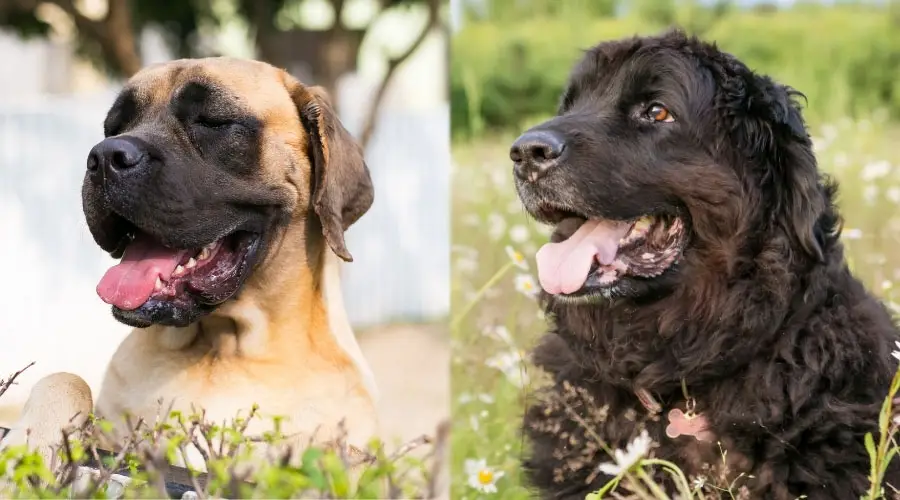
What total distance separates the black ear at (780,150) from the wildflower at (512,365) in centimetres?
111

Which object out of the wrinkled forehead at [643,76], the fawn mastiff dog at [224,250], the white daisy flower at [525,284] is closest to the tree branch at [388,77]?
the white daisy flower at [525,284]

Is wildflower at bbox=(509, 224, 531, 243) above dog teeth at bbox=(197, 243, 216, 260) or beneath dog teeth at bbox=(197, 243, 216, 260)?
above

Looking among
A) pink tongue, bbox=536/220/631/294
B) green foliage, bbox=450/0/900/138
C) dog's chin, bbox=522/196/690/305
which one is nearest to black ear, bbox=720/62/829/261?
dog's chin, bbox=522/196/690/305

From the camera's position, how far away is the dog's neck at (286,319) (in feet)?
10.3

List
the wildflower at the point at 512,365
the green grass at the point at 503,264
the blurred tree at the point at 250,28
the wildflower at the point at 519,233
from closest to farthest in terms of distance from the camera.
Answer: the wildflower at the point at 512,365, the green grass at the point at 503,264, the wildflower at the point at 519,233, the blurred tree at the point at 250,28

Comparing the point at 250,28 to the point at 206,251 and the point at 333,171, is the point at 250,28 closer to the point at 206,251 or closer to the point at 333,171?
the point at 333,171

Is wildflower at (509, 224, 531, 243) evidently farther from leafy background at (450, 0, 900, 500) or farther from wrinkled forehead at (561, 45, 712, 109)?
wrinkled forehead at (561, 45, 712, 109)

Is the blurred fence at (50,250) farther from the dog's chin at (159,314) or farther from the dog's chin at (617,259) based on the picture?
the dog's chin at (617,259)

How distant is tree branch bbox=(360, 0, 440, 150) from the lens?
6642 mm

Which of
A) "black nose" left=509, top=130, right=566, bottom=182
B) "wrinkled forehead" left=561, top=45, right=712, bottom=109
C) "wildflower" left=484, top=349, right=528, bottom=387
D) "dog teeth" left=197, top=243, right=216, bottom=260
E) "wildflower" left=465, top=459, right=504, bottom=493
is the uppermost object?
"wrinkled forehead" left=561, top=45, right=712, bottom=109

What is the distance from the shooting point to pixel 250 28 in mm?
9164

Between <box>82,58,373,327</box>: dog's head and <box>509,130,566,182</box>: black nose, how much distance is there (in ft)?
1.52

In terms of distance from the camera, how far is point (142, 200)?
273 centimetres

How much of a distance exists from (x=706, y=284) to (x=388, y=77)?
448cm
